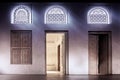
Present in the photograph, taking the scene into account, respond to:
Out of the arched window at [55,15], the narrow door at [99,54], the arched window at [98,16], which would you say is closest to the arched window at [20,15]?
the arched window at [55,15]

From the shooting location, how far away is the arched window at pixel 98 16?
1223 cm

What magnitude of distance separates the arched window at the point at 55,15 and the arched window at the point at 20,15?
0.72 m

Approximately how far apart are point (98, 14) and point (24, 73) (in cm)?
382

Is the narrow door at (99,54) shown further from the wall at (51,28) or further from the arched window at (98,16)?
the arched window at (98,16)

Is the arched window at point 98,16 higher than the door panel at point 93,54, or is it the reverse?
the arched window at point 98,16

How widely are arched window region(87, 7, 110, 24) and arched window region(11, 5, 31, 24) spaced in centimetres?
247

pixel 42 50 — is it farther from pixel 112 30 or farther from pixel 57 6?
pixel 112 30

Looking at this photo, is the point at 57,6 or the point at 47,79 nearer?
the point at 47,79

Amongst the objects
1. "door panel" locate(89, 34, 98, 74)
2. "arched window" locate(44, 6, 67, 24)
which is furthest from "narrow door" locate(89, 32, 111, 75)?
"arched window" locate(44, 6, 67, 24)

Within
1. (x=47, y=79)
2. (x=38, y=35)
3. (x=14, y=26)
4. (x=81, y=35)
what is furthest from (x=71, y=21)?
(x=47, y=79)

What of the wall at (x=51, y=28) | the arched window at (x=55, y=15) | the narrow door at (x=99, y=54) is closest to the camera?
the wall at (x=51, y=28)

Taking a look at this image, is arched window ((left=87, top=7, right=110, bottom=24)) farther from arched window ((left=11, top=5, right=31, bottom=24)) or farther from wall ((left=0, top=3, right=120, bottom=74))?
arched window ((left=11, top=5, right=31, bottom=24))

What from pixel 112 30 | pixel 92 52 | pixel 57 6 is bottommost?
pixel 92 52

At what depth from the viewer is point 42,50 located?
39.7 feet
